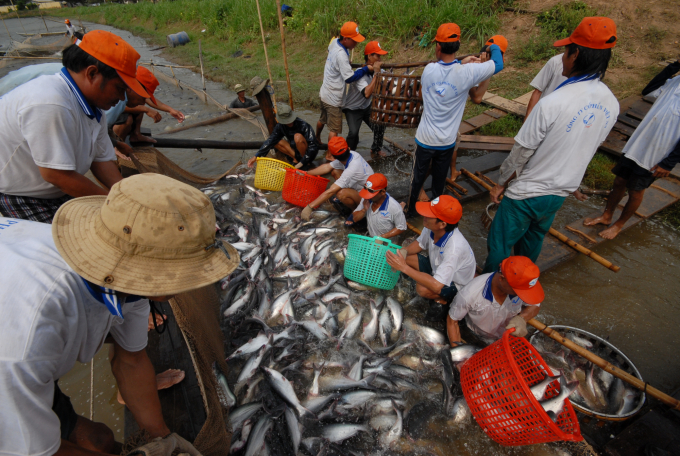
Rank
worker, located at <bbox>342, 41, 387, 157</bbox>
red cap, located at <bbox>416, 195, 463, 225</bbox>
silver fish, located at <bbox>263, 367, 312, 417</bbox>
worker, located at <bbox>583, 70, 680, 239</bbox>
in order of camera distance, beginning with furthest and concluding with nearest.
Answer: worker, located at <bbox>342, 41, 387, 157</bbox>, worker, located at <bbox>583, 70, 680, 239</bbox>, red cap, located at <bbox>416, 195, 463, 225</bbox>, silver fish, located at <bbox>263, 367, 312, 417</bbox>

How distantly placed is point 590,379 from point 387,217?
2628 mm

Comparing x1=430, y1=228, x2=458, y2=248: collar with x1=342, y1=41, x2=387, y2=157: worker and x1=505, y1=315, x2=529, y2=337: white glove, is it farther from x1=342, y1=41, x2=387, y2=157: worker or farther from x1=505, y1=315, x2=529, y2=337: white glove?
x1=342, y1=41, x2=387, y2=157: worker

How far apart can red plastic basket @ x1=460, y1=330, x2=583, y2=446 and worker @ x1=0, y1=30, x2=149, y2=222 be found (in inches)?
136

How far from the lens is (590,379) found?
9.57 feet

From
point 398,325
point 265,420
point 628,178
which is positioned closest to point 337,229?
point 398,325

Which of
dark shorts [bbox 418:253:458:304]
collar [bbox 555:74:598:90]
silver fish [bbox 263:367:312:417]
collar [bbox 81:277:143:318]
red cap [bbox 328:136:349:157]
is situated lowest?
silver fish [bbox 263:367:312:417]

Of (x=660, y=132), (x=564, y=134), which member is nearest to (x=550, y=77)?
(x=660, y=132)

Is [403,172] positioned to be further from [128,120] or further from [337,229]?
[128,120]

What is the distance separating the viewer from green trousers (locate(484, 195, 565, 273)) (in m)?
3.21

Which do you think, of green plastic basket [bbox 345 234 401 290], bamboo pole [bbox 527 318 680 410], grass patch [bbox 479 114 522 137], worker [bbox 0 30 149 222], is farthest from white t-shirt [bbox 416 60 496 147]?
grass patch [bbox 479 114 522 137]

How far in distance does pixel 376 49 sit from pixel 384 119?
1508 millimetres

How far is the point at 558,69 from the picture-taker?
4180 millimetres

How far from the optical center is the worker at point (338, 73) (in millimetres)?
5688

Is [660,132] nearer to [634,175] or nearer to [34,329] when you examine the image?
[634,175]
